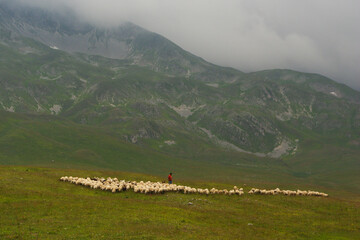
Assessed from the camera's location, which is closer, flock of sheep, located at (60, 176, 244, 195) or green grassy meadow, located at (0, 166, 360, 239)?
green grassy meadow, located at (0, 166, 360, 239)

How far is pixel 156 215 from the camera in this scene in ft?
127

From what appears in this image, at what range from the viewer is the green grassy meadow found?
1232 inches

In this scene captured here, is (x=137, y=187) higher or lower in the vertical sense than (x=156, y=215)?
lower

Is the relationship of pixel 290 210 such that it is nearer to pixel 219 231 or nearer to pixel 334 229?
pixel 334 229

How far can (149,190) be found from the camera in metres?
55.1

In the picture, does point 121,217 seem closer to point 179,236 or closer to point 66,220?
point 66,220

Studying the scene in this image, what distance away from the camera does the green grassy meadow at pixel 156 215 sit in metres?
31.3

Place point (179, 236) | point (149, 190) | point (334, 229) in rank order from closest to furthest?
point (179, 236) → point (334, 229) → point (149, 190)

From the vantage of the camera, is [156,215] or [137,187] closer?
[156,215]

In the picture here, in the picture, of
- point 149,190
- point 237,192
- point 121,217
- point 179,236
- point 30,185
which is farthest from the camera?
point 237,192

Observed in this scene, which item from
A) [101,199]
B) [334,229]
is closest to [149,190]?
[101,199]

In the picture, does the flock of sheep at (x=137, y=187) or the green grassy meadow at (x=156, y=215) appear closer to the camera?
the green grassy meadow at (x=156, y=215)

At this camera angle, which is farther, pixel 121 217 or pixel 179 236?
pixel 121 217

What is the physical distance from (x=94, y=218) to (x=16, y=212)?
27.8 ft
